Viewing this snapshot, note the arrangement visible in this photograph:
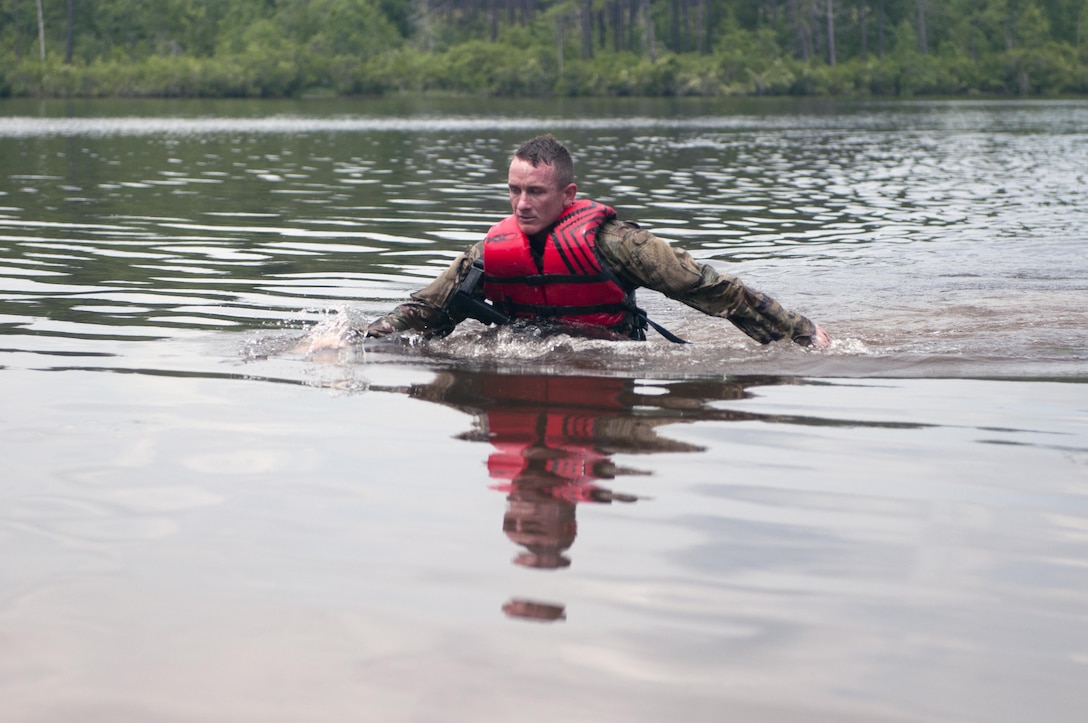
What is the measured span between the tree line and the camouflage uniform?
73548mm

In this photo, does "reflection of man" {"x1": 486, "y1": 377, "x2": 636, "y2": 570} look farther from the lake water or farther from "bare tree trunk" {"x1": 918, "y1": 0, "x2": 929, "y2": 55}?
"bare tree trunk" {"x1": 918, "y1": 0, "x2": 929, "y2": 55}

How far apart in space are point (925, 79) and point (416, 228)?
250 feet

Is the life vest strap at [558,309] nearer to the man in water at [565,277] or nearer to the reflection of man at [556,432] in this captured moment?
the man in water at [565,277]

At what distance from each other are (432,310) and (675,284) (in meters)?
1.29

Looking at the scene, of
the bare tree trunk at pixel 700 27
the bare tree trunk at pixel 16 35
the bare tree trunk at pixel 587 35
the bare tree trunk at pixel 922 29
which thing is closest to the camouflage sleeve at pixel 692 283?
the bare tree trunk at pixel 16 35

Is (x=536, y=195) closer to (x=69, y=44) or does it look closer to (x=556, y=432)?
(x=556, y=432)

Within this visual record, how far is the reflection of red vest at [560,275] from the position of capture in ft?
22.5

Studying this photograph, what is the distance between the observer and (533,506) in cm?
450

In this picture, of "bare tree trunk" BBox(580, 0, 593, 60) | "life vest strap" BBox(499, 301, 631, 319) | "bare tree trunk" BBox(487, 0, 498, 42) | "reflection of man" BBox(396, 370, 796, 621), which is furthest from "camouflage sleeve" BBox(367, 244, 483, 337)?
"bare tree trunk" BBox(487, 0, 498, 42)

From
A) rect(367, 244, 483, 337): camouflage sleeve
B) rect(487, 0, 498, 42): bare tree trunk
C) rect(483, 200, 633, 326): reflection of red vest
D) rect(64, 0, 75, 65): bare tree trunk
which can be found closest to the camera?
rect(483, 200, 633, 326): reflection of red vest

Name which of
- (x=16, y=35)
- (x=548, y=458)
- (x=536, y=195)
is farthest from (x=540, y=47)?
(x=548, y=458)

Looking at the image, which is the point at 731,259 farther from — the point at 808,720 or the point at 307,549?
the point at 808,720

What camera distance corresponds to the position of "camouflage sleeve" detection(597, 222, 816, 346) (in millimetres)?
6707

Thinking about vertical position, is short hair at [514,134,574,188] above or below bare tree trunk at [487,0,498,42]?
below
